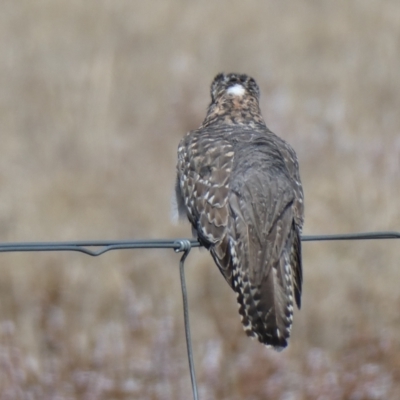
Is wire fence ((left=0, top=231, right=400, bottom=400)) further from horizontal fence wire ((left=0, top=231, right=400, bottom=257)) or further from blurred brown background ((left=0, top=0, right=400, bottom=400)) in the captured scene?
blurred brown background ((left=0, top=0, right=400, bottom=400))

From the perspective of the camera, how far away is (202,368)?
746cm

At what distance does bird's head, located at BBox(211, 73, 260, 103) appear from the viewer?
20.8ft

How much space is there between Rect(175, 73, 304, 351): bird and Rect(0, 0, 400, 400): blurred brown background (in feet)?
7.36

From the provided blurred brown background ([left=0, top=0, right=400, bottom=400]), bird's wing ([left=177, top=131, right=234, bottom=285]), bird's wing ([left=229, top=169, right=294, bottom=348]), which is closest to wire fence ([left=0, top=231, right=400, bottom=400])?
bird's wing ([left=229, top=169, right=294, bottom=348])

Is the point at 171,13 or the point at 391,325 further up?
the point at 171,13

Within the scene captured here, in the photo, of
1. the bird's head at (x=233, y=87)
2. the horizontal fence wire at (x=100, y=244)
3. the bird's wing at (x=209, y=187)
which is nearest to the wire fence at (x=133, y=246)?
the horizontal fence wire at (x=100, y=244)

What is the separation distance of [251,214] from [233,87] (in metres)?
1.80

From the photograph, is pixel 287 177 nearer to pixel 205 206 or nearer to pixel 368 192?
pixel 205 206

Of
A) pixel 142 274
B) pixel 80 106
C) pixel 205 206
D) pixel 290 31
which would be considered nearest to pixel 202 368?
pixel 142 274

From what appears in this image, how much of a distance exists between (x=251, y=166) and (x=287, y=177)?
19cm

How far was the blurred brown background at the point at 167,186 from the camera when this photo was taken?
7453 mm

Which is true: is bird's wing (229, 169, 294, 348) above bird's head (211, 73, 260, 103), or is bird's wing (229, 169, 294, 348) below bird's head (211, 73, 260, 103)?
below

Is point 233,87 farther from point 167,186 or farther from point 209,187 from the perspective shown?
point 167,186

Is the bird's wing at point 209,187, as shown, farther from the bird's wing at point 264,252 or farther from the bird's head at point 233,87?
the bird's head at point 233,87
